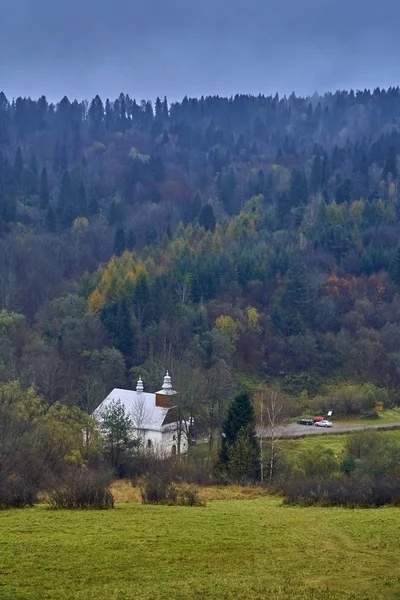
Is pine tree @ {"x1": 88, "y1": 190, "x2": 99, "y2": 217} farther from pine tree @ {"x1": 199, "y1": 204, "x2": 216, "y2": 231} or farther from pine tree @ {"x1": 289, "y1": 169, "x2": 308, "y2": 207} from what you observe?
pine tree @ {"x1": 289, "y1": 169, "x2": 308, "y2": 207}

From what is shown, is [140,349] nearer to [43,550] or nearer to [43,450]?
[43,450]

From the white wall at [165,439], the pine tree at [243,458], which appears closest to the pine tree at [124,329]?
the white wall at [165,439]

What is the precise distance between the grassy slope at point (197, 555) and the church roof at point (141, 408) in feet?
72.2

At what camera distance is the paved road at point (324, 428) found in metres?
45.7

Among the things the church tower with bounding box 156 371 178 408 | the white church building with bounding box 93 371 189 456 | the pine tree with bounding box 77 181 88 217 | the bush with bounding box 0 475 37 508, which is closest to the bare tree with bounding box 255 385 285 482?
the white church building with bounding box 93 371 189 456

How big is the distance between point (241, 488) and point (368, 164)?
82.8 meters

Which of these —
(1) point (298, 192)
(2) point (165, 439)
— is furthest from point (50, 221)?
(2) point (165, 439)

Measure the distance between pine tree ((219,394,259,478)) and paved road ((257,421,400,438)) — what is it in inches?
522

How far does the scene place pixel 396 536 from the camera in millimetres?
16047

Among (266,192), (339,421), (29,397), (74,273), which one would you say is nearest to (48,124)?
(266,192)

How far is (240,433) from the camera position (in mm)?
30844

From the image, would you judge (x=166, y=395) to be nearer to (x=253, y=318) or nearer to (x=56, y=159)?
(x=253, y=318)

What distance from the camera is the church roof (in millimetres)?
41125

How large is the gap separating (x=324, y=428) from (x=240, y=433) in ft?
58.7
